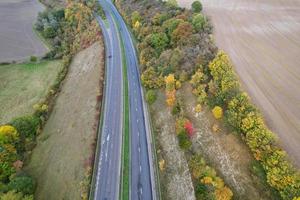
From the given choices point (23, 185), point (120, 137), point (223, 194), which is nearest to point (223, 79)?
point (223, 194)

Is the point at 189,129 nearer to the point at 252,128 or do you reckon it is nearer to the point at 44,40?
the point at 252,128

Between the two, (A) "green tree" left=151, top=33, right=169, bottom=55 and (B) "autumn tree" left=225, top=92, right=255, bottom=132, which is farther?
(A) "green tree" left=151, top=33, right=169, bottom=55

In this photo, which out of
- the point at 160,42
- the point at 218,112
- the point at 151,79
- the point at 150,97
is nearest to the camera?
the point at 218,112

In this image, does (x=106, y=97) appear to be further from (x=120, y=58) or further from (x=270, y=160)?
(x=270, y=160)

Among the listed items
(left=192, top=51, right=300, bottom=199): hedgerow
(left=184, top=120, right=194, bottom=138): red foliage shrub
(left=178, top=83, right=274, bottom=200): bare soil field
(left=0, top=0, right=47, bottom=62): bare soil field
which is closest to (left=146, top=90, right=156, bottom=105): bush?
(left=178, top=83, right=274, bottom=200): bare soil field

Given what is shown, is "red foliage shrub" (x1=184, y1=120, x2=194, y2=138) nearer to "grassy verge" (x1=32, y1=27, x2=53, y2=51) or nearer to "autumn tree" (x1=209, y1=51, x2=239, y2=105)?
"autumn tree" (x1=209, y1=51, x2=239, y2=105)

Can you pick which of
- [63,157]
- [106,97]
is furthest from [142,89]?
[63,157]
